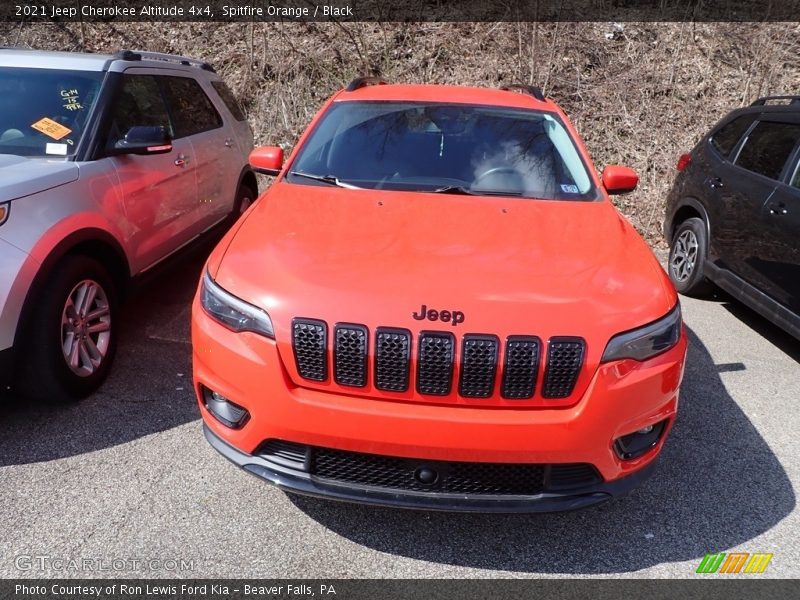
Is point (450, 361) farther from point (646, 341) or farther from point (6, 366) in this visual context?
point (6, 366)

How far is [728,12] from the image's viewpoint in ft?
36.2

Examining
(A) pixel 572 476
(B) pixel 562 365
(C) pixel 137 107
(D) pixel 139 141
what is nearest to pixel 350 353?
(B) pixel 562 365

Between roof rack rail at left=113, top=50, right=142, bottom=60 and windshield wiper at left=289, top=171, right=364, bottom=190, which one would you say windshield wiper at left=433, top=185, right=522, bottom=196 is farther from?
roof rack rail at left=113, top=50, right=142, bottom=60

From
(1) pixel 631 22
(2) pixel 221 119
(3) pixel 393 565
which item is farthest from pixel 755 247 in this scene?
(1) pixel 631 22

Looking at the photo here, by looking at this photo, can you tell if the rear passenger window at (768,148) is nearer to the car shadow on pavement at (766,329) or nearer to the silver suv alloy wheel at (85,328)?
the car shadow on pavement at (766,329)

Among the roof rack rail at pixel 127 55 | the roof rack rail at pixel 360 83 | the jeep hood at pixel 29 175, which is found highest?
the roof rack rail at pixel 127 55

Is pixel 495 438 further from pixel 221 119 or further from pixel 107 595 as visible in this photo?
pixel 221 119

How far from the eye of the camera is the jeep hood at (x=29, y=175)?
3.06 metres

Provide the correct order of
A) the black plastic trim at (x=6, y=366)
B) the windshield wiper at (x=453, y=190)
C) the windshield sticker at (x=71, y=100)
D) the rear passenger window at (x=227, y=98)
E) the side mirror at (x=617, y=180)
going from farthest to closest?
the rear passenger window at (x=227, y=98) → the windshield sticker at (x=71, y=100) → the side mirror at (x=617, y=180) → the windshield wiper at (x=453, y=190) → the black plastic trim at (x=6, y=366)

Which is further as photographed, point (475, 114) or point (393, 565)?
point (475, 114)

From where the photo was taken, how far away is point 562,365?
88.1 inches

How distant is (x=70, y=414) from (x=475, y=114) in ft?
9.62

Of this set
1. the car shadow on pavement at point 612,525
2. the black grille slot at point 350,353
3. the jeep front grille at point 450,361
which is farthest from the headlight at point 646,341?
the black grille slot at point 350,353

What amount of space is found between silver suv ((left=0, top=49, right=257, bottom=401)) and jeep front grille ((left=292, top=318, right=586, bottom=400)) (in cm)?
176
